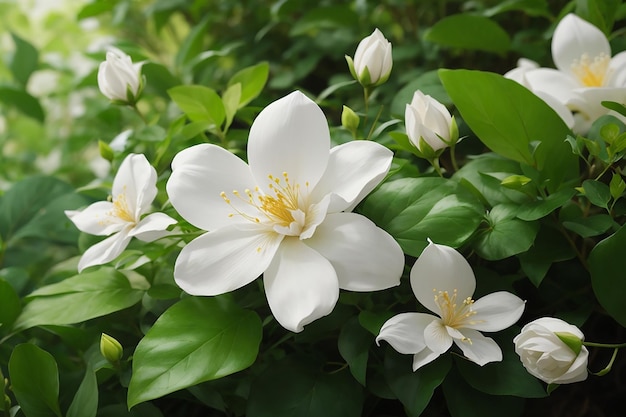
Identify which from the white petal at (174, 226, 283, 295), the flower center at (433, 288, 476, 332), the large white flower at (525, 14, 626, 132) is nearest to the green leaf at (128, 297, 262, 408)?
the white petal at (174, 226, 283, 295)

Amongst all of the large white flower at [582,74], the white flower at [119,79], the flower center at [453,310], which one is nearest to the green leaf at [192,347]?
the flower center at [453,310]

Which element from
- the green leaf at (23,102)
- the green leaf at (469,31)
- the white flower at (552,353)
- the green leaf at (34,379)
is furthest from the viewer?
the green leaf at (23,102)

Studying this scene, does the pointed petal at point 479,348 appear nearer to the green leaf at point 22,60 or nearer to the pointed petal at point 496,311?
the pointed petal at point 496,311

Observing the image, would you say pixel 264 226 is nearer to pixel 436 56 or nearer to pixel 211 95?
pixel 211 95

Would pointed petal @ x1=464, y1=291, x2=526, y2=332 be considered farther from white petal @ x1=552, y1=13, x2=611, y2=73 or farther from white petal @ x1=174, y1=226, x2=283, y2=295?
white petal @ x1=552, y1=13, x2=611, y2=73

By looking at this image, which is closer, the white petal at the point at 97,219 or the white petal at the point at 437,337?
the white petal at the point at 437,337

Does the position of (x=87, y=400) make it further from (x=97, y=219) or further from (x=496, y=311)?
(x=496, y=311)

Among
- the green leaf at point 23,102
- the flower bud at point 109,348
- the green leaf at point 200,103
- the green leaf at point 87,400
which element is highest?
the green leaf at point 200,103
